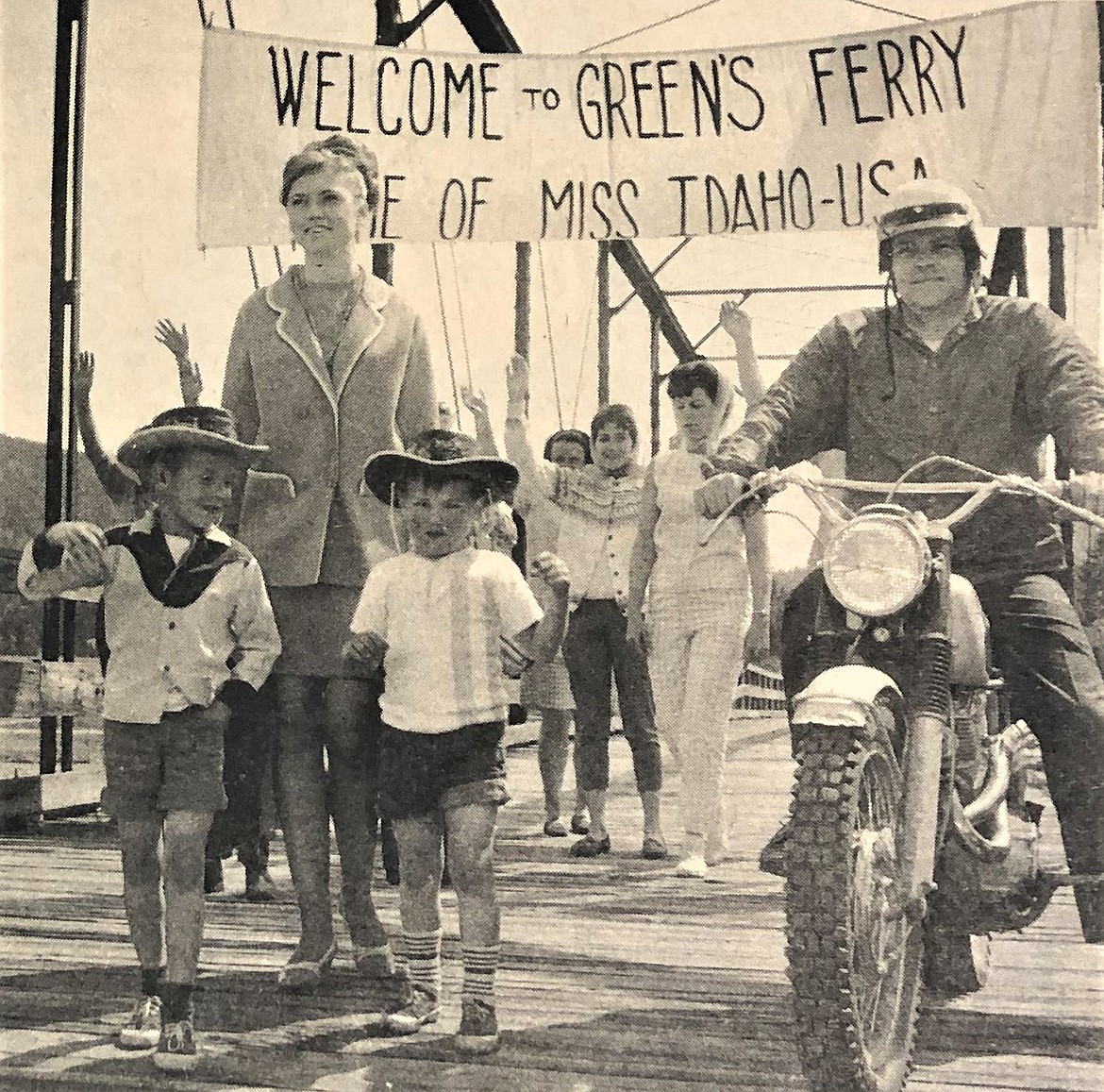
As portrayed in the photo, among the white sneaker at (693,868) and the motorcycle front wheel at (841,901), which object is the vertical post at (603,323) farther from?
the motorcycle front wheel at (841,901)

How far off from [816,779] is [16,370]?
4375 mm

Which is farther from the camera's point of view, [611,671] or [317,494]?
[611,671]

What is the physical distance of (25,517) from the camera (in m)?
20.1

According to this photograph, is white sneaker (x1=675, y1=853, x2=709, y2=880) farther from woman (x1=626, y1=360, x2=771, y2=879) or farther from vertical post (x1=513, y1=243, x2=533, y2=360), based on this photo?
vertical post (x1=513, y1=243, x2=533, y2=360)

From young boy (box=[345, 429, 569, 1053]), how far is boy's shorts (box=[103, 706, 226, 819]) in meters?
0.32

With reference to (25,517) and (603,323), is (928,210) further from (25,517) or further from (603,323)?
(25,517)

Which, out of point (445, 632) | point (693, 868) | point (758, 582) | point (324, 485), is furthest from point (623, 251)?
point (445, 632)

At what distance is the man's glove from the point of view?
2334mm

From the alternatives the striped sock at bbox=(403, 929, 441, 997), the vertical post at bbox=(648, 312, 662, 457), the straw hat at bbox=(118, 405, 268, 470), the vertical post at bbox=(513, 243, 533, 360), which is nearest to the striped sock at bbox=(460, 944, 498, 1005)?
the striped sock at bbox=(403, 929, 441, 997)

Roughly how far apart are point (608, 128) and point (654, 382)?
14.0 m

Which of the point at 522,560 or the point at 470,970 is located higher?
the point at 522,560

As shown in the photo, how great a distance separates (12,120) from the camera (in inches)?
178

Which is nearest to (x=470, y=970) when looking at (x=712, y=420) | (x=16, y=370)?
(x=712, y=420)

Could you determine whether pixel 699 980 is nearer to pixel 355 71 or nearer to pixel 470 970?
pixel 470 970
